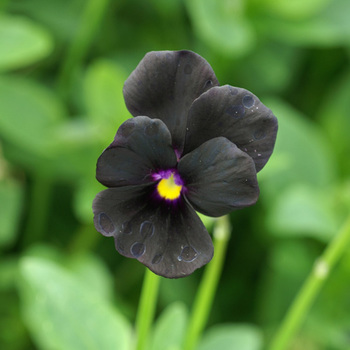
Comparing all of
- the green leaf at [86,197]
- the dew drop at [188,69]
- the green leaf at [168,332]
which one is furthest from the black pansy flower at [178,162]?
the green leaf at [86,197]

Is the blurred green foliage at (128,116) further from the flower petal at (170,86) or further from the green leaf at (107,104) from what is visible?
the flower petal at (170,86)

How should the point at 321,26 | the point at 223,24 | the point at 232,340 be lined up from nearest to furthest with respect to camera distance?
the point at 232,340 < the point at 223,24 < the point at 321,26

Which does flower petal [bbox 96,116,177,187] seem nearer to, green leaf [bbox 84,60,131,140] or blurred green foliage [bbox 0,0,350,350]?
blurred green foliage [bbox 0,0,350,350]

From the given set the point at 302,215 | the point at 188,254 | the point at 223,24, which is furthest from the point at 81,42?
the point at 188,254

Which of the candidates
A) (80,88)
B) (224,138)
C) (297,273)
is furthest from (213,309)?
(224,138)

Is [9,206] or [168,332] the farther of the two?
[9,206]

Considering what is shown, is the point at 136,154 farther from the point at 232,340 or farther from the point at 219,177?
the point at 232,340

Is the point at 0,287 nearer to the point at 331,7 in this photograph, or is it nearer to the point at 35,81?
the point at 35,81
